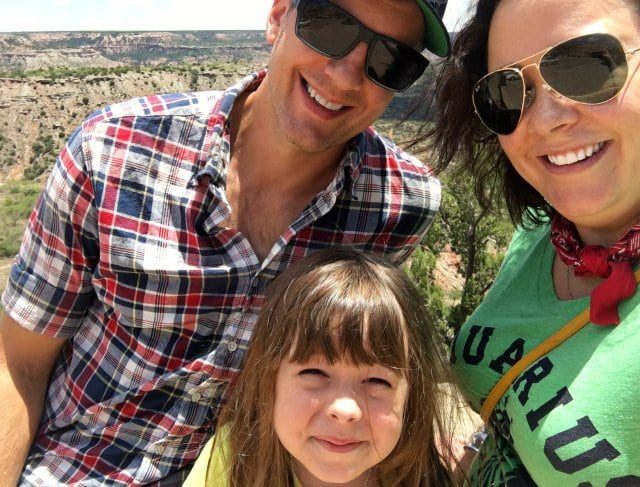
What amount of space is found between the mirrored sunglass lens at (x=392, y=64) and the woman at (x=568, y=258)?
0.28 m

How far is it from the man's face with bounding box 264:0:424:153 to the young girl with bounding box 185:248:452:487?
52 cm

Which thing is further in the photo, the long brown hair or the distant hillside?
the distant hillside

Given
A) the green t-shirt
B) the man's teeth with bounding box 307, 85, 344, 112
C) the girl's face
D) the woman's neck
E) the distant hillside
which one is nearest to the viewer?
the green t-shirt

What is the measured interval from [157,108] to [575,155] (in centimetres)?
137

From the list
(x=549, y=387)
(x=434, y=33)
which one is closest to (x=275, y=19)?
(x=434, y=33)

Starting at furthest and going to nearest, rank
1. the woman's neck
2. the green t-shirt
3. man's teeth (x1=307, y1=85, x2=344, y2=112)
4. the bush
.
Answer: the bush → man's teeth (x1=307, y1=85, x2=344, y2=112) → the woman's neck → the green t-shirt

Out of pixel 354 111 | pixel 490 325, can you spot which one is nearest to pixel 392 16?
pixel 354 111

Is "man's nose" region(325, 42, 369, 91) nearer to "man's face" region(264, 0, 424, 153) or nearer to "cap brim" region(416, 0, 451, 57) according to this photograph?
"man's face" region(264, 0, 424, 153)

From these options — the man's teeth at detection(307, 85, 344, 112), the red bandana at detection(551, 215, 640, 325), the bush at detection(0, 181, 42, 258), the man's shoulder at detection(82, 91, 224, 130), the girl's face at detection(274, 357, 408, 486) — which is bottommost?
the bush at detection(0, 181, 42, 258)

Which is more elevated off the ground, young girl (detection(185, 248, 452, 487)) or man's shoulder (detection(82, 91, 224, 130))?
man's shoulder (detection(82, 91, 224, 130))

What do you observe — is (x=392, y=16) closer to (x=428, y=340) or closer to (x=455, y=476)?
(x=428, y=340)

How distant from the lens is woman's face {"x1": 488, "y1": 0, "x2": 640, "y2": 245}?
1.39 meters

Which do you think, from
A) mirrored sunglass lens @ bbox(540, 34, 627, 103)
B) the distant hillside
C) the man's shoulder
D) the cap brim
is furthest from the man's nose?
the distant hillside

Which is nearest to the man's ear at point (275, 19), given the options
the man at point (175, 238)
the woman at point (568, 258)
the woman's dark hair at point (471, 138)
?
the man at point (175, 238)
